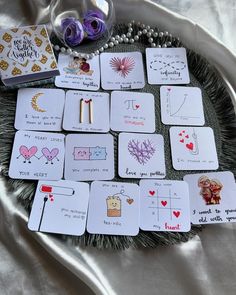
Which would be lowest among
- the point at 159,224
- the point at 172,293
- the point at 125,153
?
the point at 172,293

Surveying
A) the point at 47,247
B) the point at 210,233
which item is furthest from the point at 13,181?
Answer: the point at 210,233

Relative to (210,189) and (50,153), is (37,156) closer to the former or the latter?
(50,153)

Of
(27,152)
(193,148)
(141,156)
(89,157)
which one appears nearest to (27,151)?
(27,152)

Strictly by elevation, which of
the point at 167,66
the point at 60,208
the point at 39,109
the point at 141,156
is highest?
the point at 167,66

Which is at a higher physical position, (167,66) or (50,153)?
(167,66)

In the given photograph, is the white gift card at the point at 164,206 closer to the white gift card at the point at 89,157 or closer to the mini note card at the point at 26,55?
the white gift card at the point at 89,157

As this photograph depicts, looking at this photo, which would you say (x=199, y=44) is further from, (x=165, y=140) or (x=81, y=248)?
(x=81, y=248)
